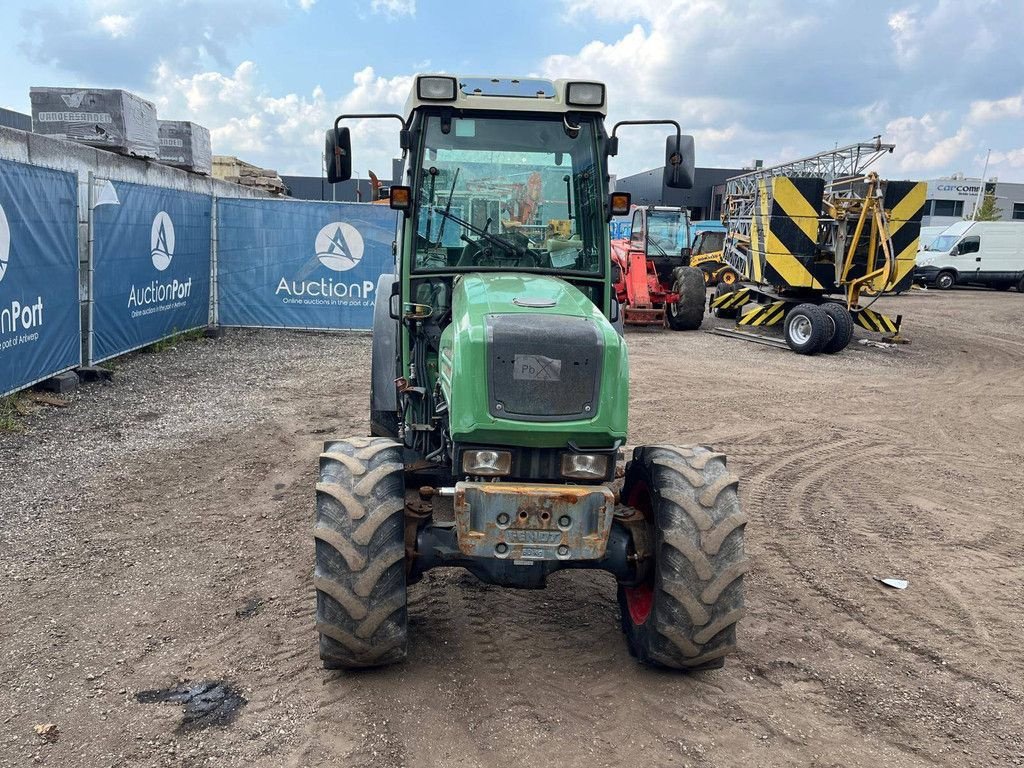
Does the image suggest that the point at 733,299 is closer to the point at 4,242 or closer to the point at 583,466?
the point at 4,242

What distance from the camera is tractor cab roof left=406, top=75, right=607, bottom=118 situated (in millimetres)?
4500

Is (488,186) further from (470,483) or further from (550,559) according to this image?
(550,559)

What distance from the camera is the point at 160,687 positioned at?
144 inches

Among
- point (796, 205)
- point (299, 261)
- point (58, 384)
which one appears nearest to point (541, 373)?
point (58, 384)

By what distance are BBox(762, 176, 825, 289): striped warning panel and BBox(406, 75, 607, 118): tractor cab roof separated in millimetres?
11262

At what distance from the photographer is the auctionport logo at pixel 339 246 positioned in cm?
1391

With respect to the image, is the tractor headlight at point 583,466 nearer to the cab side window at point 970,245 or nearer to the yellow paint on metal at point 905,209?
the yellow paint on metal at point 905,209

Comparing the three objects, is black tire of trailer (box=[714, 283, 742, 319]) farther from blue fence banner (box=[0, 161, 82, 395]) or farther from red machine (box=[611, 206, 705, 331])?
blue fence banner (box=[0, 161, 82, 395])

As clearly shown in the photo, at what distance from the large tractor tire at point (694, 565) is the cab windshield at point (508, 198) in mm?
1594

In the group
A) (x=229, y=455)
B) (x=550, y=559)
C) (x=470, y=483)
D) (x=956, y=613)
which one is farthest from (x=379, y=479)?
(x=229, y=455)

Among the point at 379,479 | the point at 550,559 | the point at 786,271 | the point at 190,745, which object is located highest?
the point at 786,271

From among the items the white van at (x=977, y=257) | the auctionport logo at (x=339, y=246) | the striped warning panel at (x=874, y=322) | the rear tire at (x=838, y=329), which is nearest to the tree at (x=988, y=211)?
the white van at (x=977, y=257)

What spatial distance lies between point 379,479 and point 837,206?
45.5 ft

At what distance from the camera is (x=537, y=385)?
353 centimetres
